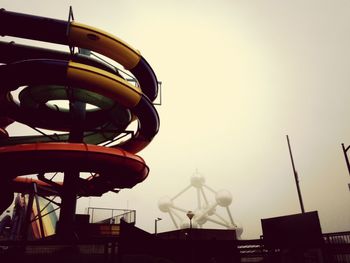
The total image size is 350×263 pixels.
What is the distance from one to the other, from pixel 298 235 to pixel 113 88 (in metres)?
9.07

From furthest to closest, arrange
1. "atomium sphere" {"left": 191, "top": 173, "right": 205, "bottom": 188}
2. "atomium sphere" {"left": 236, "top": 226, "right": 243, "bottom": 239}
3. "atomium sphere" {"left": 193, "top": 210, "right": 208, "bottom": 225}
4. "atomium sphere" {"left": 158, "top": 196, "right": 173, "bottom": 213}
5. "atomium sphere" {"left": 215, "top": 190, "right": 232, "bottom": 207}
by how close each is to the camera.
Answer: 1. "atomium sphere" {"left": 191, "top": 173, "right": 205, "bottom": 188}
2. "atomium sphere" {"left": 158, "top": 196, "right": 173, "bottom": 213}
3. "atomium sphere" {"left": 193, "top": 210, "right": 208, "bottom": 225}
4. "atomium sphere" {"left": 215, "top": 190, "right": 232, "bottom": 207}
5. "atomium sphere" {"left": 236, "top": 226, "right": 243, "bottom": 239}

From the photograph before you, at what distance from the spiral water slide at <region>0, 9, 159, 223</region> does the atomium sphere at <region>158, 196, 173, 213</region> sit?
5025 cm

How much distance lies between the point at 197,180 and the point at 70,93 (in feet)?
179

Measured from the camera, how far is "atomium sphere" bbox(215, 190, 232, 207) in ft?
193

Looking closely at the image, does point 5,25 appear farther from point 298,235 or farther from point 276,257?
Answer: point 298,235

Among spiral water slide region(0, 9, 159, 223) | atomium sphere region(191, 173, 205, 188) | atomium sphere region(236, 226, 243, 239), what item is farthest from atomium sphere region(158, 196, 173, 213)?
spiral water slide region(0, 9, 159, 223)

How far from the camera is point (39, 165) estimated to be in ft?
39.0

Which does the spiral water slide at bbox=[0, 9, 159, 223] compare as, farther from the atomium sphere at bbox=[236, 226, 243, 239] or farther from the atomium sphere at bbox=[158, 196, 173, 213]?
the atomium sphere at bbox=[158, 196, 173, 213]

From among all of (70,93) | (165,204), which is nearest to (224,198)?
(165,204)

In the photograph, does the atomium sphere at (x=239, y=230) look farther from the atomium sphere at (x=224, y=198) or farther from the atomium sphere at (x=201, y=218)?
the atomium sphere at (x=201, y=218)

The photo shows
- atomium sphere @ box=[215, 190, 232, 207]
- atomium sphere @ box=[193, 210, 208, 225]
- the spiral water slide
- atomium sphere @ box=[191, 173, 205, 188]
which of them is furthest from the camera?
atomium sphere @ box=[191, 173, 205, 188]

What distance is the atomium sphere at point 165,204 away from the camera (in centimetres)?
6550

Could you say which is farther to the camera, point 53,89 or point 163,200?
point 163,200

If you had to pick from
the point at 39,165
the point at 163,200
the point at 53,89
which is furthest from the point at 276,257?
the point at 163,200
